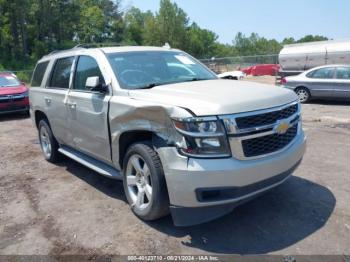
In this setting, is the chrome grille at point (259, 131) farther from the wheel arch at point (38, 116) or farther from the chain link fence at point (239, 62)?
the chain link fence at point (239, 62)

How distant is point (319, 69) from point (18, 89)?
35.4ft

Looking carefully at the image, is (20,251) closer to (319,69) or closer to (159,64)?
(159,64)

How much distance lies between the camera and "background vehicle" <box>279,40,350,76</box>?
63.1ft

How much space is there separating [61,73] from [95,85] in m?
1.81

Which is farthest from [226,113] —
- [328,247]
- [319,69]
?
[319,69]

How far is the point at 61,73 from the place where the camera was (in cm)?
585

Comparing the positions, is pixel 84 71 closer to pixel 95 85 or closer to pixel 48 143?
pixel 95 85

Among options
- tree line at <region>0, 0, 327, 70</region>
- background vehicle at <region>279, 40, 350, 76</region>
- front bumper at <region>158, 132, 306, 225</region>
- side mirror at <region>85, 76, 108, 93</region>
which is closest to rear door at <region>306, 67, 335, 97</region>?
background vehicle at <region>279, 40, 350, 76</region>

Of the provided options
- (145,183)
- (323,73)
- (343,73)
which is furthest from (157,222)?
(323,73)

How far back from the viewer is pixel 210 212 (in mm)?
3459

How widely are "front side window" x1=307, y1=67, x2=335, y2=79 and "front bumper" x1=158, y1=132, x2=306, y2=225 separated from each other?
35.9ft

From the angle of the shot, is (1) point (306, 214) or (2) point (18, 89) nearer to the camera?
(1) point (306, 214)

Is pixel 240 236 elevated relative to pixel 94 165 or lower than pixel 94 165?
lower

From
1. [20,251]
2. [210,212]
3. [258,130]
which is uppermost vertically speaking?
[258,130]
